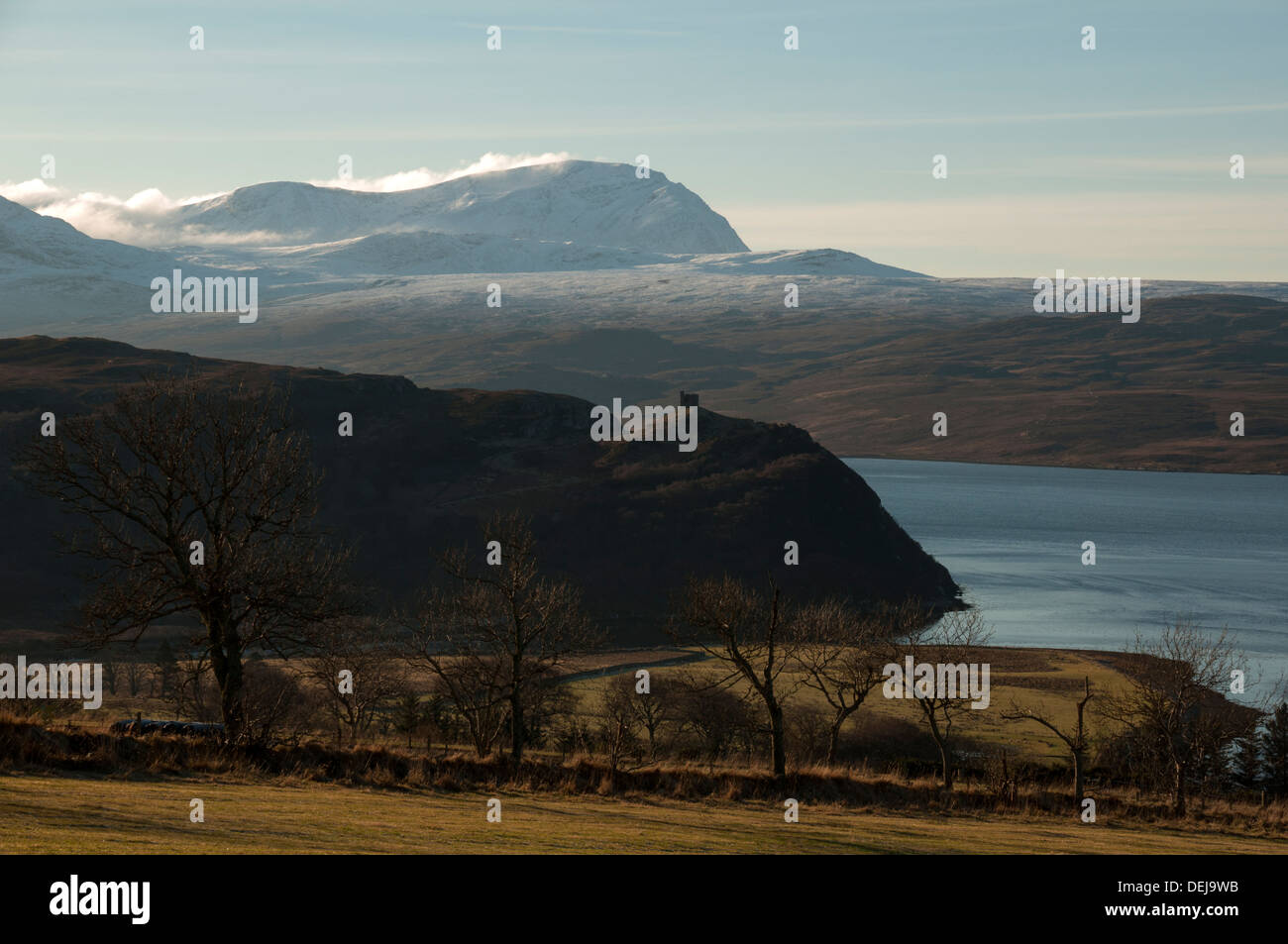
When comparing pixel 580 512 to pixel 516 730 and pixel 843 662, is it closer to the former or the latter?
pixel 843 662

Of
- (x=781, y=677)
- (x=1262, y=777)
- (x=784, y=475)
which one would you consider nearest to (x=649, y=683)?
(x=781, y=677)

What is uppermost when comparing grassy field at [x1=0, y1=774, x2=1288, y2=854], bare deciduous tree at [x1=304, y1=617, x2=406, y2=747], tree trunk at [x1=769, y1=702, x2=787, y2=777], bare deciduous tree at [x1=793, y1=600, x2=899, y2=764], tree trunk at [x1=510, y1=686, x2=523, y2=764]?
grassy field at [x1=0, y1=774, x2=1288, y2=854]

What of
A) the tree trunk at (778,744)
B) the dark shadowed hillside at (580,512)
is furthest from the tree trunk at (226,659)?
the dark shadowed hillside at (580,512)

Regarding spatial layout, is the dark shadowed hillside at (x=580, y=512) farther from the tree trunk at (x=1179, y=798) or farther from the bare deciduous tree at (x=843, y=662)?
the tree trunk at (x=1179, y=798)

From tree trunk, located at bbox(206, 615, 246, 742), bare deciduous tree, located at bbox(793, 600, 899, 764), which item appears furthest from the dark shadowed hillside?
tree trunk, located at bbox(206, 615, 246, 742)

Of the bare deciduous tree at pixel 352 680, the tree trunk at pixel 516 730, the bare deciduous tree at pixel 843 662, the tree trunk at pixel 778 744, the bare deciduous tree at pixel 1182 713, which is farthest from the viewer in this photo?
the bare deciduous tree at pixel 352 680

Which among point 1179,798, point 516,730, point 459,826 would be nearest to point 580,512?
point 516,730

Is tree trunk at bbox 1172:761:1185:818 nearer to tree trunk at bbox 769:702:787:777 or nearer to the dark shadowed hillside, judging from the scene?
tree trunk at bbox 769:702:787:777
